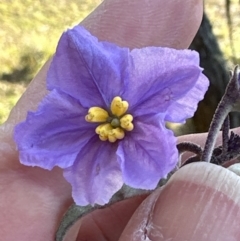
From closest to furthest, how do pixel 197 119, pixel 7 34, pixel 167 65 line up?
1. pixel 167 65
2. pixel 197 119
3. pixel 7 34

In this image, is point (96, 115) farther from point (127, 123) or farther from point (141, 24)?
point (141, 24)

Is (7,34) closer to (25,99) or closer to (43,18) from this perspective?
(43,18)

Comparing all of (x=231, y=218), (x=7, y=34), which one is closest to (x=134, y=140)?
(x=231, y=218)

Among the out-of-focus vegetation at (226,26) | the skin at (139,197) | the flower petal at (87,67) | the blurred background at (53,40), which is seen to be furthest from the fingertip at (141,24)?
the out-of-focus vegetation at (226,26)

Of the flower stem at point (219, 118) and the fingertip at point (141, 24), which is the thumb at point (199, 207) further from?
the fingertip at point (141, 24)

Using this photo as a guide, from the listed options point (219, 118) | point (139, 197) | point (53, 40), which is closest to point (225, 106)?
point (219, 118)

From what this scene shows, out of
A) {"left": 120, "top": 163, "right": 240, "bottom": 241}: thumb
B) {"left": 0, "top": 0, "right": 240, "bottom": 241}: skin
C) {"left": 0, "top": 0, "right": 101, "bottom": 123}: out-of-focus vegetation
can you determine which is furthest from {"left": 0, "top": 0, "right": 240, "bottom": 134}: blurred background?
{"left": 120, "top": 163, "right": 240, "bottom": 241}: thumb
